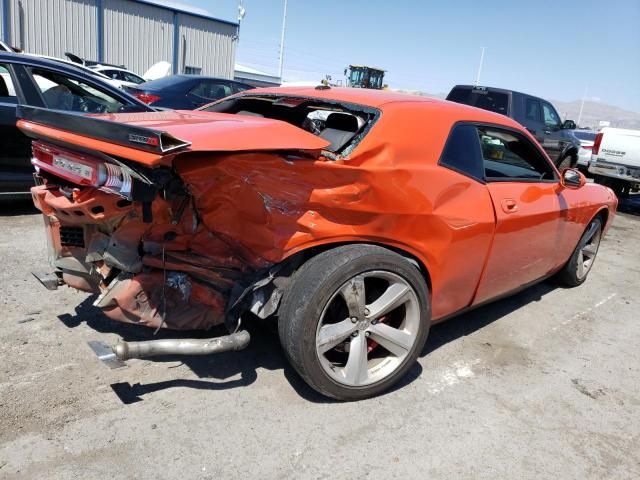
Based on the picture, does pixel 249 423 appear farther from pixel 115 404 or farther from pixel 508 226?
pixel 508 226

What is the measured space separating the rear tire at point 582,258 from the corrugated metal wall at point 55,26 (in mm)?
25577

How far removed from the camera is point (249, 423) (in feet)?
8.38

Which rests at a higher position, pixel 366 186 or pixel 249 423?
pixel 366 186

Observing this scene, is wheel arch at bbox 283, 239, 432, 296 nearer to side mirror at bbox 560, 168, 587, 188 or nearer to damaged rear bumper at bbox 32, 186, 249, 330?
damaged rear bumper at bbox 32, 186, 249, 330

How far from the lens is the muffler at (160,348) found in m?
2.42

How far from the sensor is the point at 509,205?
3.44m

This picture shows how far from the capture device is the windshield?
280 centimetres

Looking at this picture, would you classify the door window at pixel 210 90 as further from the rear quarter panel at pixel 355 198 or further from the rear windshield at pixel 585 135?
the rear windshield at pixel 585 135

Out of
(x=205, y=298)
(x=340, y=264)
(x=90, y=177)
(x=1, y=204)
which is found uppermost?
(x=90, y=177)

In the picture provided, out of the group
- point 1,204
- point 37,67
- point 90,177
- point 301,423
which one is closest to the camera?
point 90,177

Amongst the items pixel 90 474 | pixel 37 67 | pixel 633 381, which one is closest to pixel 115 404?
pixel 90 474

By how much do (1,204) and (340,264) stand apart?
16.4 feet

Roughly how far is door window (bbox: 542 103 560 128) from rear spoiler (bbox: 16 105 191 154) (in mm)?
11241

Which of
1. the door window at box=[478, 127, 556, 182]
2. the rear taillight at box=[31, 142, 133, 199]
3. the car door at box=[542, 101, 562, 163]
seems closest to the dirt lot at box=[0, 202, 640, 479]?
the rear taillight at box=[31, 142, 133, 199]
